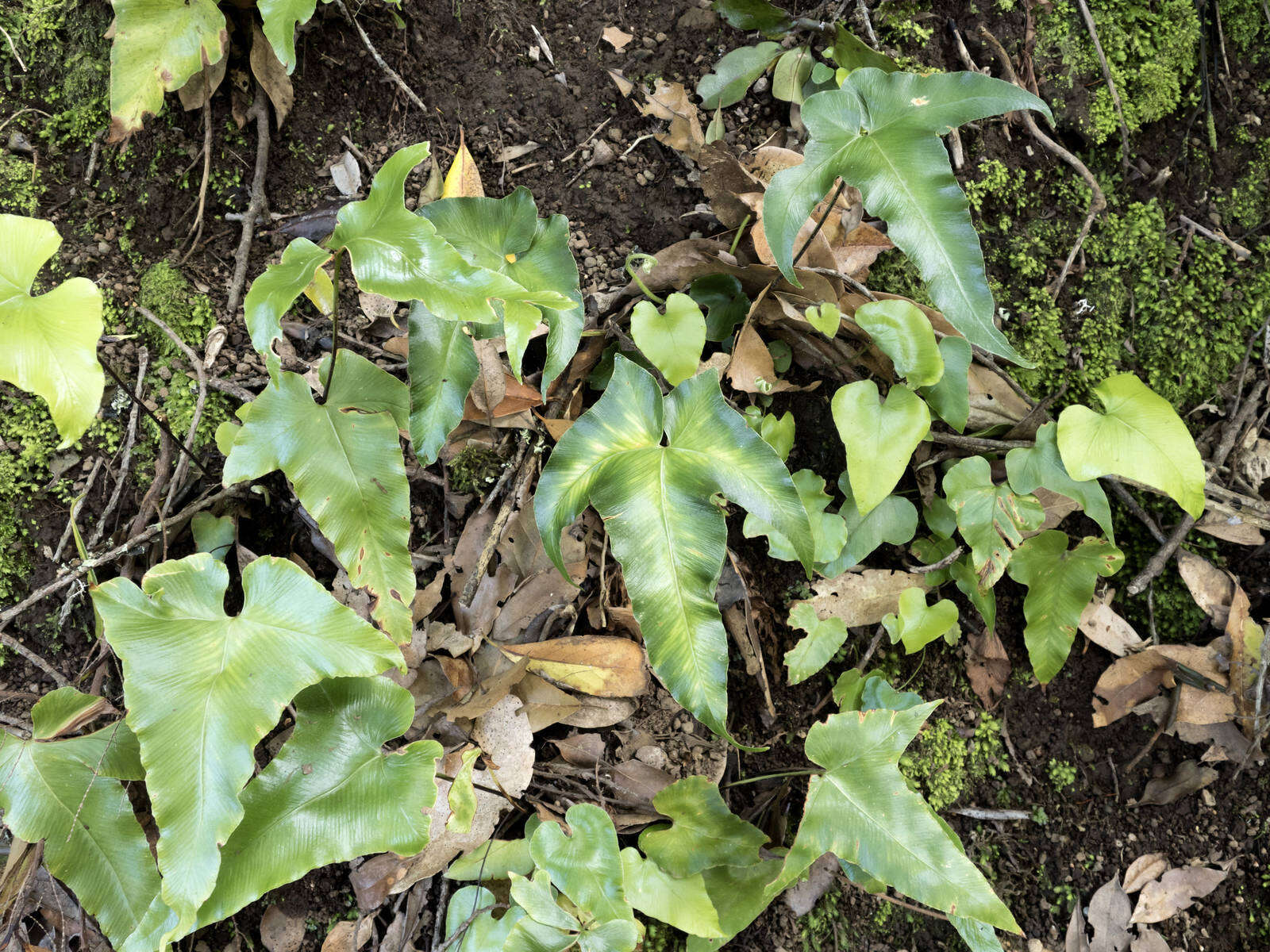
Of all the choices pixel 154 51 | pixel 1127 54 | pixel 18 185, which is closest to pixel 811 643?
pixel 1127 54

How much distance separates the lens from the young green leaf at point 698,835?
1.70 meters

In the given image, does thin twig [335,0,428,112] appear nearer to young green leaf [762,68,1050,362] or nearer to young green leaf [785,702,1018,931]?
young green leaf [762,68,1050,362]

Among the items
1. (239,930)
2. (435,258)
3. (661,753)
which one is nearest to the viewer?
(435,258)

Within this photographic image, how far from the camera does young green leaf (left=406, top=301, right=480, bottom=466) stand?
1.60m

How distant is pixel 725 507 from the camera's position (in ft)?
6.34

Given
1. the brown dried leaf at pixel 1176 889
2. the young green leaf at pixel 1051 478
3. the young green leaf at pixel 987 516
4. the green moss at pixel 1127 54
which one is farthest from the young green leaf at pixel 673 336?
the brown dried leaf at pixel 1176 889

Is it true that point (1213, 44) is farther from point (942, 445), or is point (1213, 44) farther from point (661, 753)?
point (661, 753)

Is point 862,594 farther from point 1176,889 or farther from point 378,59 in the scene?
point 378,59

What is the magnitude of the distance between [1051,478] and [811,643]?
684mm

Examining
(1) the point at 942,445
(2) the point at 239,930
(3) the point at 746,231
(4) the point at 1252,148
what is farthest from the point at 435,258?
(4) the point at 1252,148

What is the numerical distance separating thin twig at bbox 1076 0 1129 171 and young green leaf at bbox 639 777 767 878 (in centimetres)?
193

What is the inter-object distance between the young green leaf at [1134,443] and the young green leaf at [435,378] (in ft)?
4.43

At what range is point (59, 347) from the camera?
1246 millimetres

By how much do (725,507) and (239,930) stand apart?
1.44m
